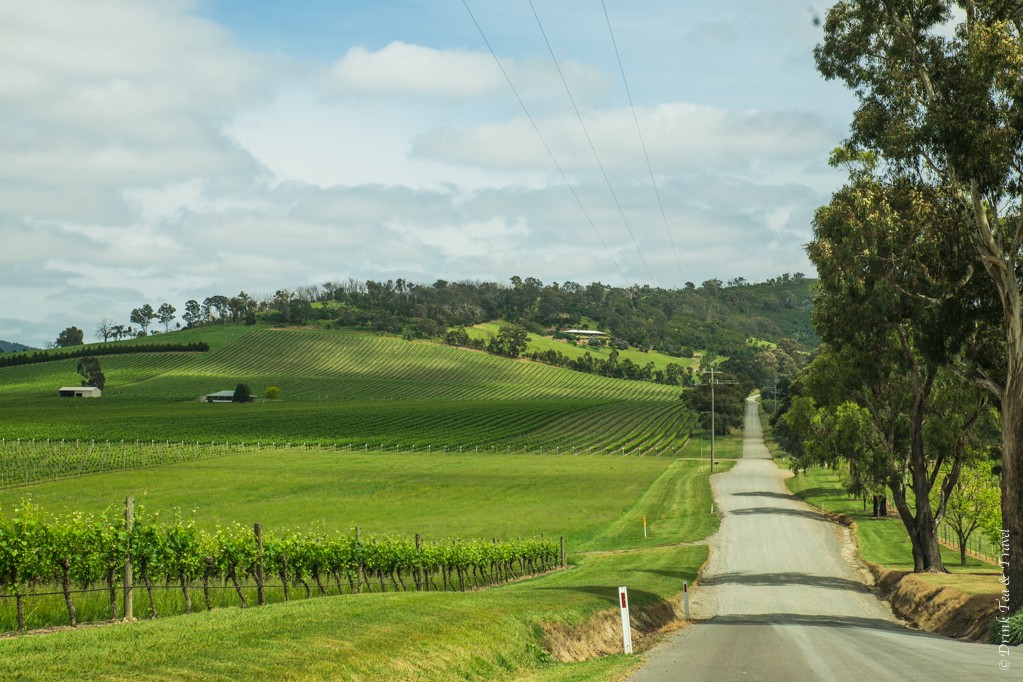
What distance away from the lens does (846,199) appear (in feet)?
108

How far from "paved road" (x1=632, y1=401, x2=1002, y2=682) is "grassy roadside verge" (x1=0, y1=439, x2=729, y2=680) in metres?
2.15

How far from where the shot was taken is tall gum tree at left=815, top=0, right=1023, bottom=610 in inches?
979

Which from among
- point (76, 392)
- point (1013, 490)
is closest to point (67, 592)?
point (1013, 490)

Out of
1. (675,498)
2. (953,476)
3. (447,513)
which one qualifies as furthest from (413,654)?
(675,498)

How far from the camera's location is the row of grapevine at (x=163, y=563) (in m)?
17.2

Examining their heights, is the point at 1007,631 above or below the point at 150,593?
below

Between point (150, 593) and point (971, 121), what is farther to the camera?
point (971, 121)

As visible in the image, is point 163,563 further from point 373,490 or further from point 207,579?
point 373,490

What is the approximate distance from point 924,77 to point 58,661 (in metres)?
26.5

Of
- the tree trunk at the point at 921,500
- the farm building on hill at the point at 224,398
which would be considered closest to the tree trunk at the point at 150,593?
the tree trunk at the point at 921,500

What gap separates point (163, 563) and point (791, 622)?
18.7 m

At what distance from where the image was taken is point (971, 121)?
25047 mm

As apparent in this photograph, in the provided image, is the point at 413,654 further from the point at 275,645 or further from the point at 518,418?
the point at 518,418

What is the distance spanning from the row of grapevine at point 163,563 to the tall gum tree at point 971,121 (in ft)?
60.0
